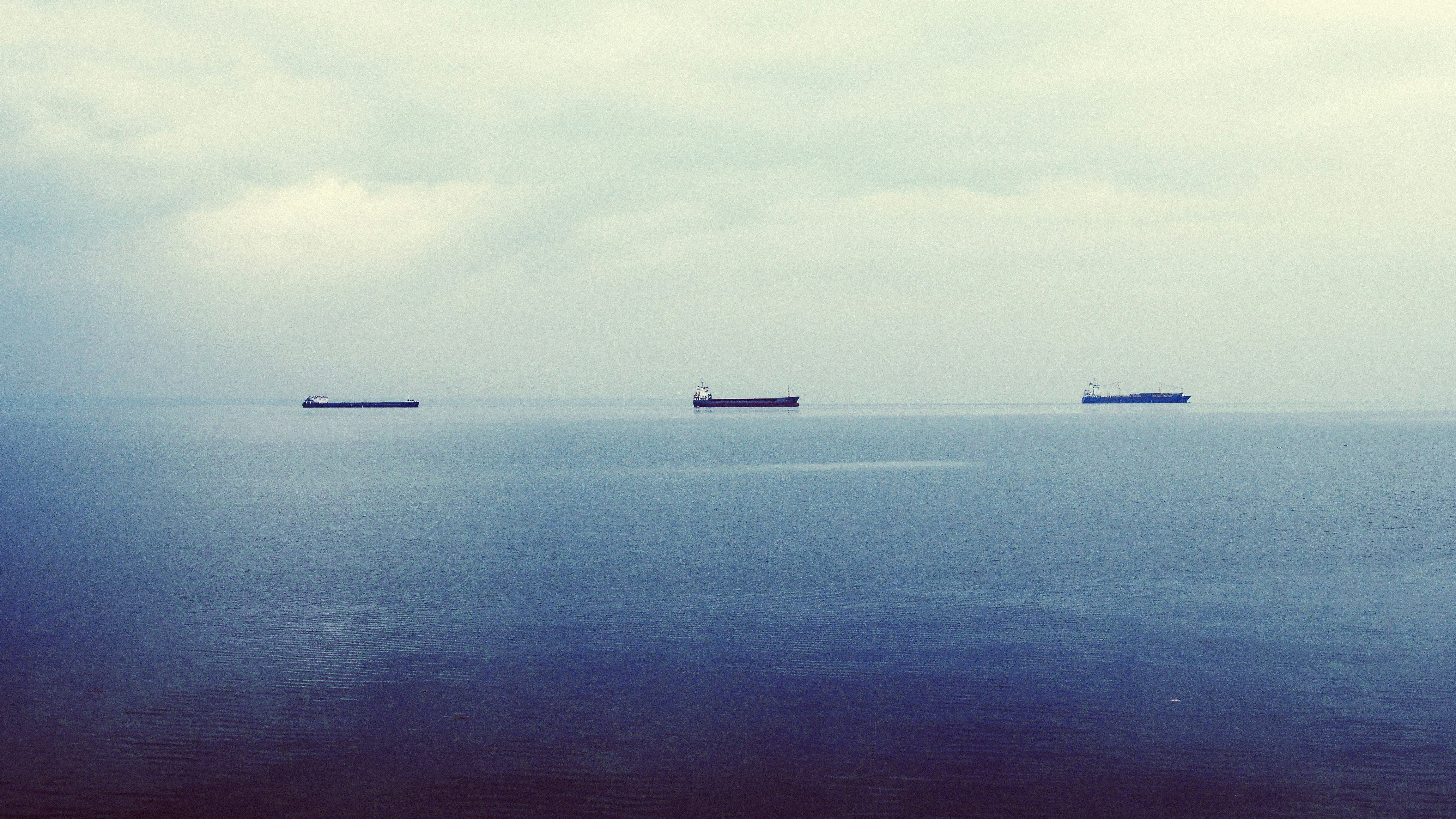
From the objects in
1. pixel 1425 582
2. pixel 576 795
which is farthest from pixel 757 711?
pixel 1425 582

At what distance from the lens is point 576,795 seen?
16.6m

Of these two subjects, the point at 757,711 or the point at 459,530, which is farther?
the point at 459,530

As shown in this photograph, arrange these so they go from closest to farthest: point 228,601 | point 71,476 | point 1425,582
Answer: point 228,601, point 1425,582, point 71,476

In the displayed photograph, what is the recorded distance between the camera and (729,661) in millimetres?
24922

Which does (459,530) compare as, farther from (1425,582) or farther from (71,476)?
(71,476)

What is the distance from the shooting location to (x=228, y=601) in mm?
32125

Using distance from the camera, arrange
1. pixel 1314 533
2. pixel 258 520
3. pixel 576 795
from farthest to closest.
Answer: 1. pixel 258 520
2. pixel 1314 533
3. pixel 576 795

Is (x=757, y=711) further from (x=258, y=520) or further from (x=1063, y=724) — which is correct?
(x=258, y=520)

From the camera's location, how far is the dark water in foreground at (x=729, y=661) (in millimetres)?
17047

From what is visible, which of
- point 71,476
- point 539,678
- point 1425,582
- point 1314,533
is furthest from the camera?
point 71,476

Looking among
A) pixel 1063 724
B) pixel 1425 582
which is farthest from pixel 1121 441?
pixel 1063 724

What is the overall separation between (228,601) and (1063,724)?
1047 inches

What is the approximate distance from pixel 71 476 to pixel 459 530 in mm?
54363

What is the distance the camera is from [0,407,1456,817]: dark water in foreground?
55.9 ft
